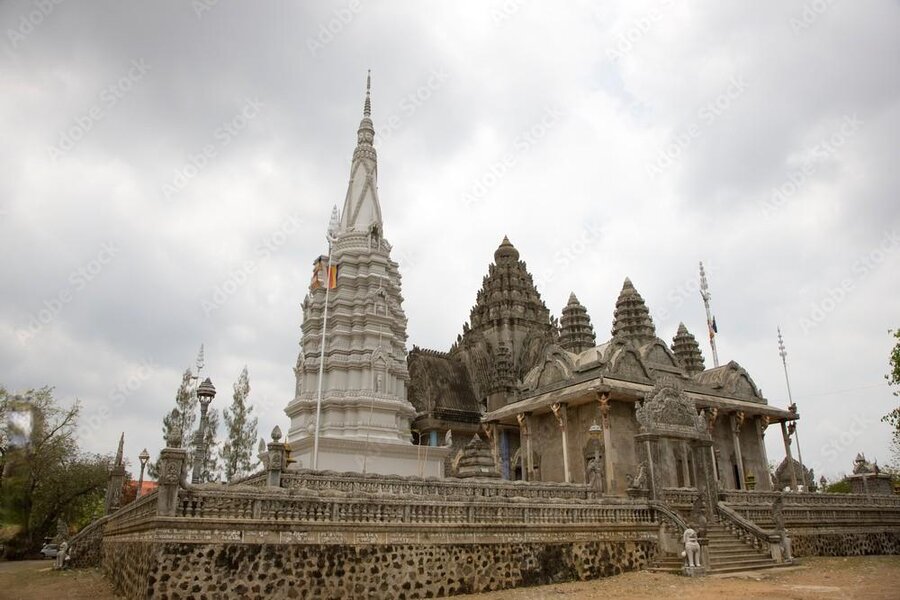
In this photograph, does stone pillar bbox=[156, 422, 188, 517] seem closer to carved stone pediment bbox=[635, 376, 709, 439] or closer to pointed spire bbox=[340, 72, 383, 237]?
carved stone pediment bbox=[635, 376, 709, 439]

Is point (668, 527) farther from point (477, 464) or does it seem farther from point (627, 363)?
point (627, 363)

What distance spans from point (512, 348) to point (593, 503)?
29.4 metres

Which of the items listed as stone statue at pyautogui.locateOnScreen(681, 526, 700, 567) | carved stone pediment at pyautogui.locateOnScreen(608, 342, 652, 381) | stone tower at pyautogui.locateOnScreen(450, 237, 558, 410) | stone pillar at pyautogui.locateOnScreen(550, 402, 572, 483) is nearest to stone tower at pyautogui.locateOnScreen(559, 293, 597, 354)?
stone tower at pyautogui.locateOnScreen(450, 237, 558, 410)

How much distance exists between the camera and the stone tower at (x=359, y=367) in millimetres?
32656

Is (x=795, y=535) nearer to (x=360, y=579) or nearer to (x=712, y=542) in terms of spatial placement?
(x=712, y=542)

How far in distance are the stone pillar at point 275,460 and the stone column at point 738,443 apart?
2380 centimetres

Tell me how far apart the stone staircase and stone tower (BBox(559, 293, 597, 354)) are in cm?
2208

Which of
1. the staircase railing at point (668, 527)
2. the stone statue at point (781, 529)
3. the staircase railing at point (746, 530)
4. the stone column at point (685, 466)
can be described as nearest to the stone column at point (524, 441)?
the stone column at point (685, 466)

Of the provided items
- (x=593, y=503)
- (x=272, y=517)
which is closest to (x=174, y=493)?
(x=272, y=517)

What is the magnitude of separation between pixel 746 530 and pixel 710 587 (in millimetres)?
6270

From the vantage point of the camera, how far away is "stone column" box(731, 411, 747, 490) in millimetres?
31172

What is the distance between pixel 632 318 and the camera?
38750mm

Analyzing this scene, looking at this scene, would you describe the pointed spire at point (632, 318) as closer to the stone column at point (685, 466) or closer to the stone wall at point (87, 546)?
the stone column at point (685, 466)

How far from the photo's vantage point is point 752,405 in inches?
1268
